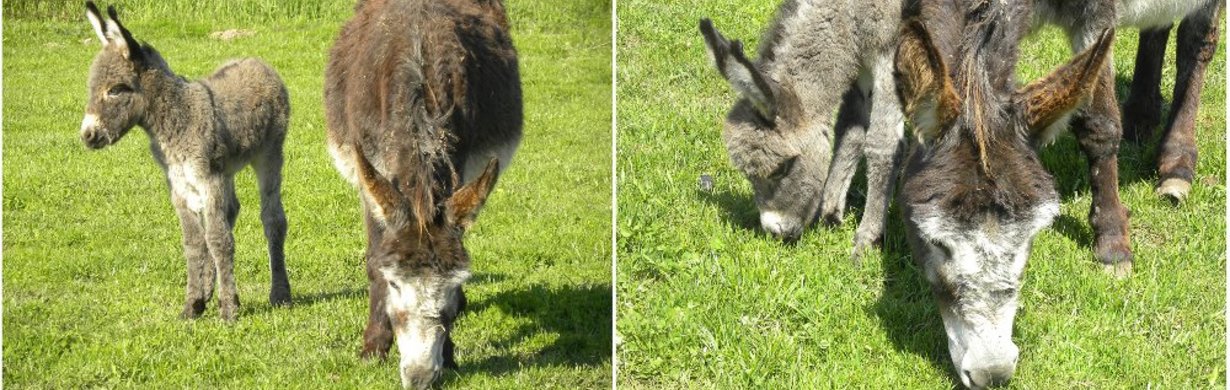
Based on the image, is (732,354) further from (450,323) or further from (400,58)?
(400,58)

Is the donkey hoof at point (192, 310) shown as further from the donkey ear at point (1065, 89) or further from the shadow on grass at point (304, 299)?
the donkey ear at point (1065, 89)

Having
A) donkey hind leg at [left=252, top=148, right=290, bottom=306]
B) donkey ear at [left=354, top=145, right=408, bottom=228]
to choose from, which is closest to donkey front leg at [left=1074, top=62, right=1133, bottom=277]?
donkey ear at [left=354, top=145, right=408, bottom=228]

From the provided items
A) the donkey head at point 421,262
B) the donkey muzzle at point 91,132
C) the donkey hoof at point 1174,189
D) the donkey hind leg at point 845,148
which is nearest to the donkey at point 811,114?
the donkey hind leg at point 845,148

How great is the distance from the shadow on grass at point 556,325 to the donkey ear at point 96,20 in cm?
174

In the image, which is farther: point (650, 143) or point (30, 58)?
point (650, 143)

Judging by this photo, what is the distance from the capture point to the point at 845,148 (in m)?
6.23

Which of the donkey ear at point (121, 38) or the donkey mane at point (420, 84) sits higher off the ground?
the donkey ear at point (121, 38)

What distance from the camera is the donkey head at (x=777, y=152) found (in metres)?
5.73

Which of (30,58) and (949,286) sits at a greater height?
(30,58)

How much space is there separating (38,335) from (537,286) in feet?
6.91

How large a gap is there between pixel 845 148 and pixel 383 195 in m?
2.76

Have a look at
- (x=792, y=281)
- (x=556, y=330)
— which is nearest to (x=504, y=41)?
(x=556, y=330)

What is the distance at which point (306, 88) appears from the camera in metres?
5.43

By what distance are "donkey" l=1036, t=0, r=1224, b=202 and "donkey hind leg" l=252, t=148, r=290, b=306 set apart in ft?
11.3
